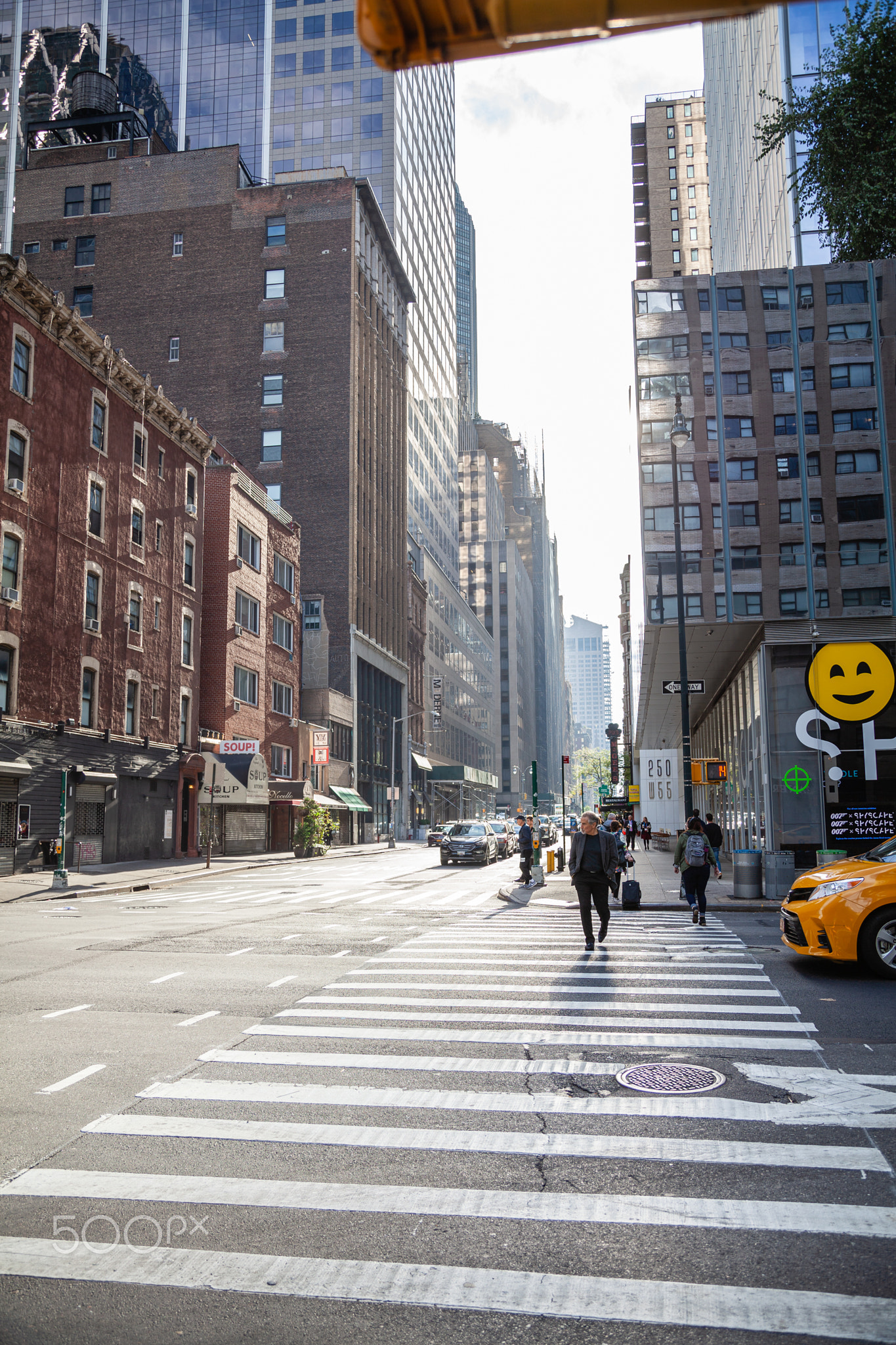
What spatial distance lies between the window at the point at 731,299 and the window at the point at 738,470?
500 centimetres

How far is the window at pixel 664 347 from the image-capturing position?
35.0m

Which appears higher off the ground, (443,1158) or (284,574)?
(284,574)

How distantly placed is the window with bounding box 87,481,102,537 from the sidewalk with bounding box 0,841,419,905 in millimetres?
11414

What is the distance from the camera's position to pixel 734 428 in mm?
34375

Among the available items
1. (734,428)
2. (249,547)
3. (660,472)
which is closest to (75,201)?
(249,547)

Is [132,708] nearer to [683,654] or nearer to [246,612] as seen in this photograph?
[246,612]

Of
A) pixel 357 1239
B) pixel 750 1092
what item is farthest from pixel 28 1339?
pixel 750 1092

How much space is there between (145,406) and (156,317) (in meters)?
36.7

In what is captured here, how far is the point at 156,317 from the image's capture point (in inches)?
2864

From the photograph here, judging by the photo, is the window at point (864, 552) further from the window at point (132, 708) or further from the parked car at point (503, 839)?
the window at point (132, 708)

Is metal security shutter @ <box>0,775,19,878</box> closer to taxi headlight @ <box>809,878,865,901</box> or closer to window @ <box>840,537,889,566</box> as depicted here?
taxi headlight @ <box>809,878,865,901</box>

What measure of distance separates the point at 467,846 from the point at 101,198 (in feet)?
185

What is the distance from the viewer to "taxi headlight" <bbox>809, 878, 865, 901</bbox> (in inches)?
462

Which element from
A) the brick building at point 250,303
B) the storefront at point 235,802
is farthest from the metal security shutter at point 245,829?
the brick building at point 250,303
